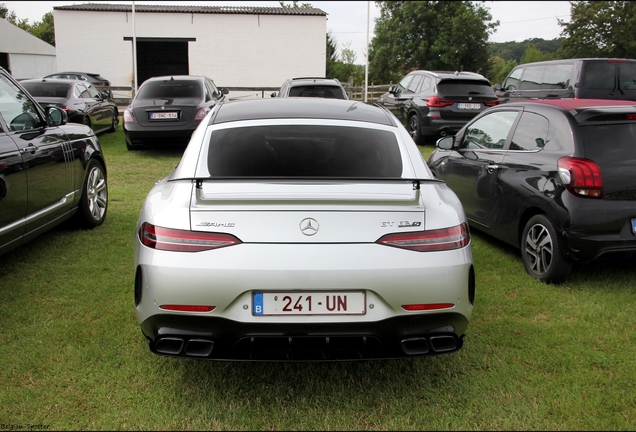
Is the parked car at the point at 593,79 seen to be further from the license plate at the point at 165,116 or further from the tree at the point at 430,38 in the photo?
the tree at the point at 430,38

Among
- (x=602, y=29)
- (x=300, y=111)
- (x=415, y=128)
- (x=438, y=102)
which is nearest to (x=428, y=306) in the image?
(x=300, y=111)

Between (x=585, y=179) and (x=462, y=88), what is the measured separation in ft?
29.1

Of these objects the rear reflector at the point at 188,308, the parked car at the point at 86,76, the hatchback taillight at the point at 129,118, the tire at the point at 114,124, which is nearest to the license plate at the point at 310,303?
the rear reflector at the point at 188,308

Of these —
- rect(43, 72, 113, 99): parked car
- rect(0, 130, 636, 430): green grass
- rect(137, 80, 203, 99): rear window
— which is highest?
rect(43, 72, 113, 99): parked car

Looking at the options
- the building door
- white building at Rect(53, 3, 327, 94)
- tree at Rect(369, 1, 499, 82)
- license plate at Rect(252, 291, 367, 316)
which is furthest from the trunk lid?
tree at Rect(369, 1, 499, 82)

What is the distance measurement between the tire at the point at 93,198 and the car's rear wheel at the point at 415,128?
7.91 m

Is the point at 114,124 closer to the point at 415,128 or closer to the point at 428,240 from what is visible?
the point at 415,128

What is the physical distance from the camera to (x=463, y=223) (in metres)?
3.01

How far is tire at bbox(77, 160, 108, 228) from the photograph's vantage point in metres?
6.15

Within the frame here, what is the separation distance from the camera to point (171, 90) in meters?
12.2

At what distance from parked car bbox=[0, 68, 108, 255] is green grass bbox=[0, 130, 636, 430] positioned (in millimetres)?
583

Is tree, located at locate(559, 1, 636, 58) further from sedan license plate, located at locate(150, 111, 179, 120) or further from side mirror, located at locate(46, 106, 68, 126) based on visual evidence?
side mirror, located at locate(46, 106, 68, 126)

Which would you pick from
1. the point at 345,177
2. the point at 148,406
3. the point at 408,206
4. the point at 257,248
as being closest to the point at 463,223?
the point at 408,206

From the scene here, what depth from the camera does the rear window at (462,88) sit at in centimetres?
1272
